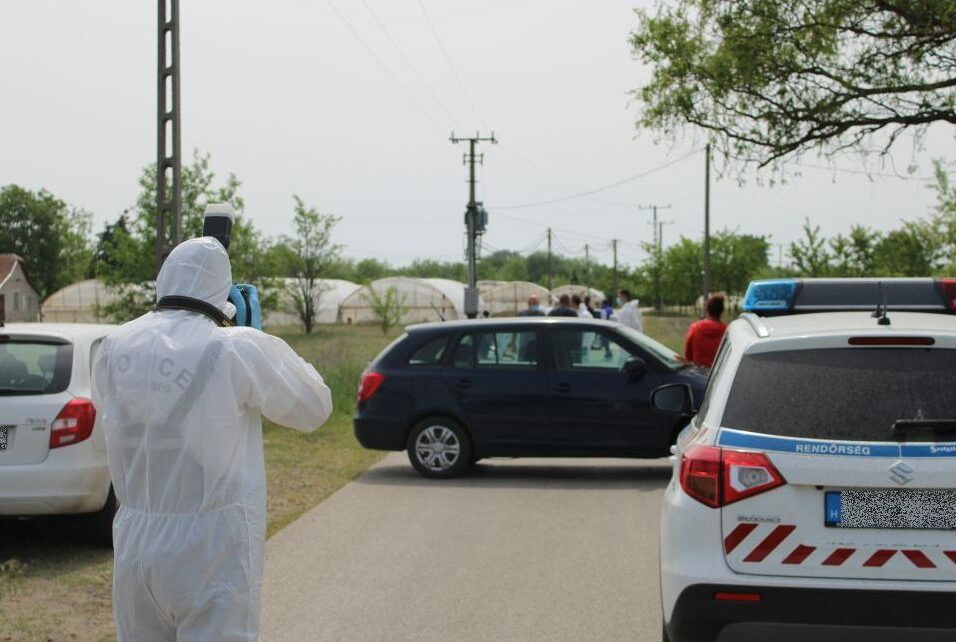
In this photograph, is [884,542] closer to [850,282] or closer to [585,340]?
[850,282]

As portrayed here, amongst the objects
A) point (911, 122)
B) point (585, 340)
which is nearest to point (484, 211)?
point (911, 122)

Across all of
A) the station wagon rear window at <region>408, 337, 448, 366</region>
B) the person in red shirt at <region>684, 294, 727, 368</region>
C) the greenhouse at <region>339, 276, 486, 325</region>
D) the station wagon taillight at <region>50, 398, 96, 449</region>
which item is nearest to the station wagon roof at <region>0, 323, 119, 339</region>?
the station wagon taillight at <region>50, 398, 96, 449</region>

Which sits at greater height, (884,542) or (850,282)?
(850,282)

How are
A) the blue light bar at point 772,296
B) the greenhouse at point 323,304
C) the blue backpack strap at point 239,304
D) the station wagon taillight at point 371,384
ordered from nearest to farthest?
the blue backpack strap at point 239,304
the blue light bar at point 772,296
the station wagon taillight at point 371,384
the greenhouse at point 323,304

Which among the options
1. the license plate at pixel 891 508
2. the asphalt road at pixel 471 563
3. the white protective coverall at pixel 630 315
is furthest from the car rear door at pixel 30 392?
the white protective coverall at pixel 630 315

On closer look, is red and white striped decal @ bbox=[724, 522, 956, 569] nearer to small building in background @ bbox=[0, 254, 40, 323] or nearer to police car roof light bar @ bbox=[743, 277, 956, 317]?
police car roof light bar @ bbox=[743, 277, 956, 317]

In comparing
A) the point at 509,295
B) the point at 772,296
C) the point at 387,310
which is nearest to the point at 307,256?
the point at 387,310

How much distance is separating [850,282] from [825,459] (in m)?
1.59

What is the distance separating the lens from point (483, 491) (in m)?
11.1

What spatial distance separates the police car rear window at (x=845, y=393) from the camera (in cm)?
429

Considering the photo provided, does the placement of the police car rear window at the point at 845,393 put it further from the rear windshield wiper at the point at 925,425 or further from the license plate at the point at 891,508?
the license plate at the point at 891,508

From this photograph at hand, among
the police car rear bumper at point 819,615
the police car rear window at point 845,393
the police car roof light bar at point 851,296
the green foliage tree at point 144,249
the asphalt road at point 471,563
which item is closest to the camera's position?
the police car rear bumper at point 819,615

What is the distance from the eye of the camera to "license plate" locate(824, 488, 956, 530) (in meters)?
4.19

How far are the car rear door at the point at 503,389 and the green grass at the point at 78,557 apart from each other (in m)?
1.51
